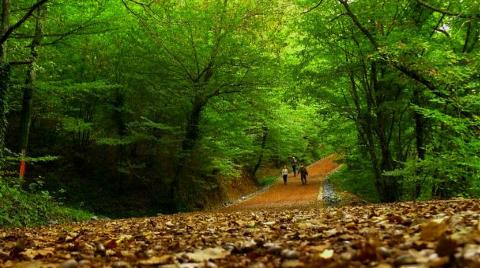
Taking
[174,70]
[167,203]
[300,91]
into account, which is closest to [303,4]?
[300,91]

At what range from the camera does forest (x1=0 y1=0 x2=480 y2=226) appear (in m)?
11.7

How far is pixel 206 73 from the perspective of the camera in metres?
18.3

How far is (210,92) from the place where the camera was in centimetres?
1800

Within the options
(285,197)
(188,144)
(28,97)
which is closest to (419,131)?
Result: (188,144)

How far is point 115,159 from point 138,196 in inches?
103

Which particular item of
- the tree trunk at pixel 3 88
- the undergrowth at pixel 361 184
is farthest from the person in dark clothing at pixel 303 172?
the tree trunk at pixel 3 88

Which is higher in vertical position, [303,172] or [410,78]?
[410,78]

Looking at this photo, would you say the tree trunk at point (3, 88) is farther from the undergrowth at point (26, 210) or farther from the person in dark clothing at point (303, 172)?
the person in dark clothing at point (303, 172)

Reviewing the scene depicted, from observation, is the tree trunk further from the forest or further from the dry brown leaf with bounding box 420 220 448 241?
the dry brown leaf with bounding box 420 220 448 241

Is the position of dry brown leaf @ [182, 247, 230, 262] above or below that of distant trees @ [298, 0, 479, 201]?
below

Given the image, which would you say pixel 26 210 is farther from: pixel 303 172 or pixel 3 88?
pixel 303 172

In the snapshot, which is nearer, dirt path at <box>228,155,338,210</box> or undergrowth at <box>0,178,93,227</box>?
undergrowth at <box>0,178,93,227</box>

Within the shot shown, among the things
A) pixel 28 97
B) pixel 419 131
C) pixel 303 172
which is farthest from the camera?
pixel 303 172

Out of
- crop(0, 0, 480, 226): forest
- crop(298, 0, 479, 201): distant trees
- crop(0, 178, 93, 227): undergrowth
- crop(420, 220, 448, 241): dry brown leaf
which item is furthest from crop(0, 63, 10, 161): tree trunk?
crop(420, 220, 448, 241): dry brown leaf
